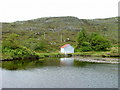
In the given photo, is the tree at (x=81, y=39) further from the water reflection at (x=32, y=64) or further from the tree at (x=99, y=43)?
the water reflection at (x=32, y=64)

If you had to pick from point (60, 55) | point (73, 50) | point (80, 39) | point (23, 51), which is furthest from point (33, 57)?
point (80, 39)

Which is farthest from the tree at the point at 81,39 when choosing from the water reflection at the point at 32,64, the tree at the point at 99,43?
the water reflection at the point at 32,64

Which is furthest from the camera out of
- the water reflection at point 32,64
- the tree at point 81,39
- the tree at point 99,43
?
the tree at point 81,39

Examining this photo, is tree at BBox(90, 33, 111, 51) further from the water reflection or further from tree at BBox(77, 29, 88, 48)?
the water reflection

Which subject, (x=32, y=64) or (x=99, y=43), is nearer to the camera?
(x=32, y=64)

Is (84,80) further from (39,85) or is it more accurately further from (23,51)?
(23,51)

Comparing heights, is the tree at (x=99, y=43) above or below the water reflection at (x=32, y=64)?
above

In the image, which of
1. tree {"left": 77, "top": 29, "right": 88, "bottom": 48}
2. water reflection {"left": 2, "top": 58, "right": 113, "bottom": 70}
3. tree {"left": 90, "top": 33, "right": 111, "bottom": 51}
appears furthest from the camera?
tree {"left": 77, "top": 29, "right": 88, "bottom": 48}

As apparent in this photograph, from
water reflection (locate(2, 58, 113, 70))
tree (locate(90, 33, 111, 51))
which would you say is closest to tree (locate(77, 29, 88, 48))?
tree (locate(90, 33, 111, 51))

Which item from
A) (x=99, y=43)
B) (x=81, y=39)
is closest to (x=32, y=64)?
(x=81, y=39)

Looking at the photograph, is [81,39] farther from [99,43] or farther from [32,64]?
[32,64]

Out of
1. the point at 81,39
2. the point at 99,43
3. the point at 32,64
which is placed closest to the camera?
the point at 32,64

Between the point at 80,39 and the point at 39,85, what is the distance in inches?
2908

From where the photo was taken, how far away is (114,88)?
28547 mm
